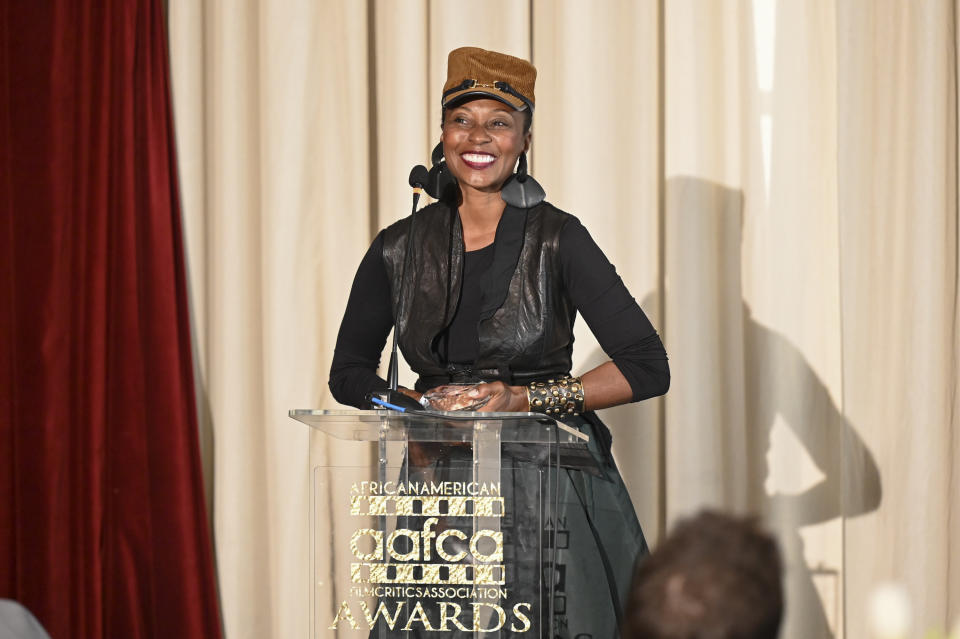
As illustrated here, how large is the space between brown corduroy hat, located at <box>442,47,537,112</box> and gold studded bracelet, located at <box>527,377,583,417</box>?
59cm

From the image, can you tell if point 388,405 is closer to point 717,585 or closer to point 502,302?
point 502,302

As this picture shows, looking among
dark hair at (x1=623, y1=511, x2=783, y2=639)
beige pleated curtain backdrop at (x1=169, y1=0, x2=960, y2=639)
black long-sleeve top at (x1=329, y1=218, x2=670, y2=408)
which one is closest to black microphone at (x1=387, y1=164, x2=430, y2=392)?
black long-sleeve top at (x1=329, y1=218, x2=670, y2=408)

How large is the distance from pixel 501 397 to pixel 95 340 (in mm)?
1819

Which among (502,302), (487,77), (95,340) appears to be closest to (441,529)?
(502,302)

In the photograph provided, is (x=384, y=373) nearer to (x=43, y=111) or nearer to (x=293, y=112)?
(x=293, y=112)

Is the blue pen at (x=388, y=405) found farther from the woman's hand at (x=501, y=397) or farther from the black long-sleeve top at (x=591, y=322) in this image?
the black long-sleeve top at (x=591, y=322)

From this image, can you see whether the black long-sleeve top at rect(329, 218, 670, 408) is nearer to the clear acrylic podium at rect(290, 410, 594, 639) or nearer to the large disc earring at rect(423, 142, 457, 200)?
the large disc earring at rect(423, 142, 457, 200)

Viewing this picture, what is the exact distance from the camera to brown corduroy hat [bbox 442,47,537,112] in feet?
7.34

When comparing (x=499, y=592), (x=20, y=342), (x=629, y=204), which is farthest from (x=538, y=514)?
(x=20, y=342)

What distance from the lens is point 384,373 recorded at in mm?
3541

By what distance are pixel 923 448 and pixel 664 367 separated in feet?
4.32

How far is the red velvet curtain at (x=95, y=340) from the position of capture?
3246 millimetres

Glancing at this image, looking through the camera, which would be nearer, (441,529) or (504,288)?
(441,529)

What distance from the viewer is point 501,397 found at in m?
1.93
